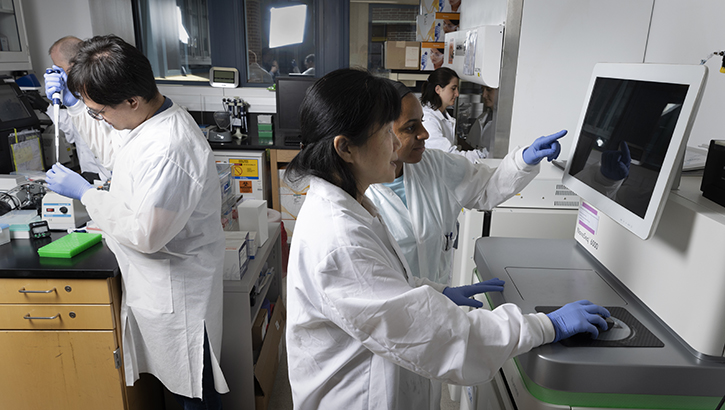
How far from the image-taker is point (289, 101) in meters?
3.96

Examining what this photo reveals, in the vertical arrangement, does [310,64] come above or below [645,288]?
above

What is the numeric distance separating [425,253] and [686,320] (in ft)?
2.51

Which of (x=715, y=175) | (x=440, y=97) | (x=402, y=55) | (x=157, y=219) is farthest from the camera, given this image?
(x=402, y=55)

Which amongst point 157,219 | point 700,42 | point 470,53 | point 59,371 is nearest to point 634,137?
point 700,42

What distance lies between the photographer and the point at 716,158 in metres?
0.95

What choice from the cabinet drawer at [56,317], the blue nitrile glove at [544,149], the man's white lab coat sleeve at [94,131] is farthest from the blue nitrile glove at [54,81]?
the blue nitrile glove at [544,149]

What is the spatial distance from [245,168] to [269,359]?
83.0 inches

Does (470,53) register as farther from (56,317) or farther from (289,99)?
(56,317)

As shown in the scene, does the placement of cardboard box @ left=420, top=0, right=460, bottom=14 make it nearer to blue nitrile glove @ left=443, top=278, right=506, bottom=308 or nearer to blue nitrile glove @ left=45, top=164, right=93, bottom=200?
blue nitrile glove @ left=45, top=164, right=93, bottom=200

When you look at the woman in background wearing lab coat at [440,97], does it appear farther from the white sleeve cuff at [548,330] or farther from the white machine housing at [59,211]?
the white sleeve cuff at [548,330]

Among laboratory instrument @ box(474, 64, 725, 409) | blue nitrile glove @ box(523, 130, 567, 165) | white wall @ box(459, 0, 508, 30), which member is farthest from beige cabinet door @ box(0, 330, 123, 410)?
white wall @ box(459, 0, 508, 30)

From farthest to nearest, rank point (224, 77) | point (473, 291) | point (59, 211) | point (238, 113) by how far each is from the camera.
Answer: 1. point (224, 77)
2. point (238, 113)
3. point (59, 211)
4. point (473, 291)

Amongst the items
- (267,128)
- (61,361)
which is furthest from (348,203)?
(267,128)

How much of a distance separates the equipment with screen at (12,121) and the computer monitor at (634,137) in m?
3.17
